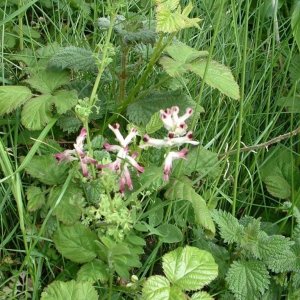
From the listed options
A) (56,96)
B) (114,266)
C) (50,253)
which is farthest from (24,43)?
(114,266)

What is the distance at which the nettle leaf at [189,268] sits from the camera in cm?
132

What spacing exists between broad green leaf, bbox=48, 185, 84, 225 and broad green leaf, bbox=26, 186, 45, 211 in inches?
1.0

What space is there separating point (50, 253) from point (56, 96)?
391mm

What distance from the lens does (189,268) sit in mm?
1347

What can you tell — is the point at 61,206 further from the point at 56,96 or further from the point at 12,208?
the point at 56,96

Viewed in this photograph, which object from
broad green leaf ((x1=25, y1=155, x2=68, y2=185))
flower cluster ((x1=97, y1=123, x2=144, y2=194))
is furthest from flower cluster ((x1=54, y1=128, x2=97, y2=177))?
broad green leaf ((x1=25, y1=155, x2=68, y2=185))

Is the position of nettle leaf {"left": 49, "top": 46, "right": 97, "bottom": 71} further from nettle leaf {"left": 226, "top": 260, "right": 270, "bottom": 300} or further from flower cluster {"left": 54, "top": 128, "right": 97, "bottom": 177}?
nettle leaf {"left": 226, "top": 260, "right": 270, "bottom": 300}

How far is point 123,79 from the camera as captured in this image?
171 cm

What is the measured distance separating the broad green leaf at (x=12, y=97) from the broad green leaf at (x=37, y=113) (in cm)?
2

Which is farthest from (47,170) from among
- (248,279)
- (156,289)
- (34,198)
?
(248,279)

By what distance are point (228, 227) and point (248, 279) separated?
131mm

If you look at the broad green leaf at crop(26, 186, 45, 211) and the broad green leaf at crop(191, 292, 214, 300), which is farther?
the broad green leaf at crop(26, 186, 45, 211)

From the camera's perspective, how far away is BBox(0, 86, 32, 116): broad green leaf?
1.61 m

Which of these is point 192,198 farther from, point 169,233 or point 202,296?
point 202,296
